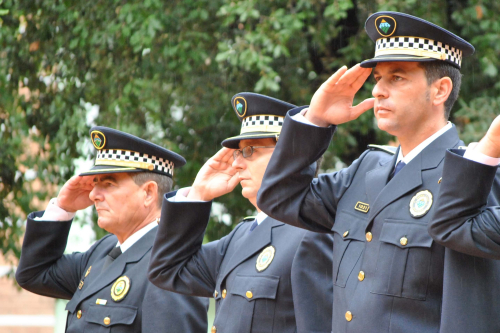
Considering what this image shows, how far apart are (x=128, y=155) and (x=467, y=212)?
9.00 ft

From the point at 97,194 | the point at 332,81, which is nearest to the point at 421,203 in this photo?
the point at 332,81

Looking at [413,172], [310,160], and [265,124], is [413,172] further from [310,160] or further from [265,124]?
[265,124]

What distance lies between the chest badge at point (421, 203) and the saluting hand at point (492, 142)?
318 millimetres

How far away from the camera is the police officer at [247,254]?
12.1ft

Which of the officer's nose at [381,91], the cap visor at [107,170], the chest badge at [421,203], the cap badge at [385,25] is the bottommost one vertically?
the cap visor at [107,170]

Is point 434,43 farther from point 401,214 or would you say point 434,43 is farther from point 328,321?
point 328,321

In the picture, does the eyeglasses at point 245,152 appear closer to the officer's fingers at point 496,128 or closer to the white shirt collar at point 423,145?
the white shirt collar at point 423,145

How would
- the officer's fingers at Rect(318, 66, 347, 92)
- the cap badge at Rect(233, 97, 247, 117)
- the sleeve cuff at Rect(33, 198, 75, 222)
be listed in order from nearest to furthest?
the officer's fingers at Rect(318, 66, 347, 92)
the cap badge at Rect(233, 97, 247, 117)
the sleeve cuff at Rect(33, 198, 75, 222)

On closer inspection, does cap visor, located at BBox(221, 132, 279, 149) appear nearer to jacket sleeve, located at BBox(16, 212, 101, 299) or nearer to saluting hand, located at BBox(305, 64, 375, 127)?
saluting hand, located at BBox(305, 64, 375, 127)

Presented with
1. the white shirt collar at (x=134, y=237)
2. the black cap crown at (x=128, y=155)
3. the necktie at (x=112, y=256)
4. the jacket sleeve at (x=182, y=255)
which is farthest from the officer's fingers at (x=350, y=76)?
the necktie at (x=112, y=256)

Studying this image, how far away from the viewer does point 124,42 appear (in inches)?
287

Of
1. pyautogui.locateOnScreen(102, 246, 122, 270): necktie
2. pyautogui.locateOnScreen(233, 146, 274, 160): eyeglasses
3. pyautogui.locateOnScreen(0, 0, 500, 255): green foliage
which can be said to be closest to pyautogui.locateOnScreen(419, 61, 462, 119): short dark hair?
pyautogui.locateOnScreen(233, 146, 274, 160): eyeglasses

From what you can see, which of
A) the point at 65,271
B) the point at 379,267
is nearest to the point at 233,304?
the point at 379,267

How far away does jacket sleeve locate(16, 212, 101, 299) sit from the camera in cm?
528
